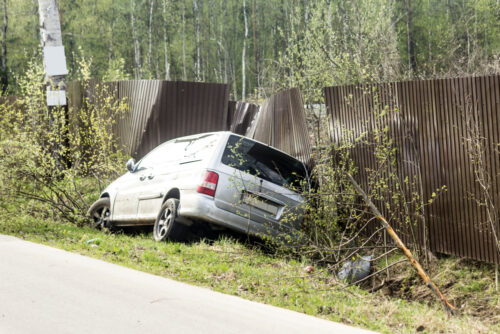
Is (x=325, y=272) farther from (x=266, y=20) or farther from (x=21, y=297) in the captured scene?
(x=266, y=20)

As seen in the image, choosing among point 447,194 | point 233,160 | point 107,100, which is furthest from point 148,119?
point 447,194

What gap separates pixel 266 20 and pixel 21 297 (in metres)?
50.7

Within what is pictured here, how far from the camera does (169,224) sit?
796cm

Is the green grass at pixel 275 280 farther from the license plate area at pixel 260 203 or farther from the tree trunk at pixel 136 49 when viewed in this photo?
the tree trunk at pixel 136 49

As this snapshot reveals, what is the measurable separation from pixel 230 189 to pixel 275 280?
6.10 ft

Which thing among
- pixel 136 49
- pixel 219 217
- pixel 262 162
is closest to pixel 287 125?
pixel 262 162

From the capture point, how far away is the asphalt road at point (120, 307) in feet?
13.2

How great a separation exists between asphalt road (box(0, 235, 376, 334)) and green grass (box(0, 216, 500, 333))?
403 millimetres

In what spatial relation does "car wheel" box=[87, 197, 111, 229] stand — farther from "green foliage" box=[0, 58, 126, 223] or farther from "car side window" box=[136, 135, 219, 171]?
"car side window" box=[136, 135, 219, 171]

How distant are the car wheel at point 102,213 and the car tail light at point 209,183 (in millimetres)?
3357

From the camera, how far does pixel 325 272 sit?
689cm

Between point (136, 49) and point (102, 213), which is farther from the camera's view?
point (136, 49)

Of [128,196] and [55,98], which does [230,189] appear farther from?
[55,98]

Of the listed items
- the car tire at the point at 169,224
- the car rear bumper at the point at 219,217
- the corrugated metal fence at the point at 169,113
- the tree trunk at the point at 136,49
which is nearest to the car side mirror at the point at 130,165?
the car tire at the point at 169,224
